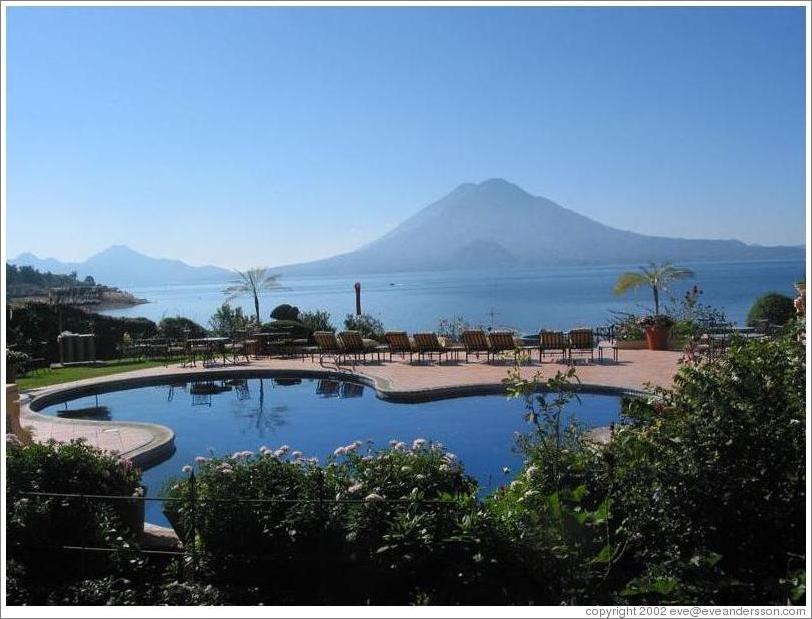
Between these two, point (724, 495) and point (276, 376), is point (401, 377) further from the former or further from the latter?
point (724, 495)

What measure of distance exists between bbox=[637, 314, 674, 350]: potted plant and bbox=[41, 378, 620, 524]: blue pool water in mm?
5915

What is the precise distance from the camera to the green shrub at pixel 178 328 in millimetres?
22169

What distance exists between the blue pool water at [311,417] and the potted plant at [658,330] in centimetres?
592

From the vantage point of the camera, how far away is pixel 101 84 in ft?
25.3

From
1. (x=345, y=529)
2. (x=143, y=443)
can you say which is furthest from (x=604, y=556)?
(x=143, y=443)

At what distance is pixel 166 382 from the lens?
15484 millimetres

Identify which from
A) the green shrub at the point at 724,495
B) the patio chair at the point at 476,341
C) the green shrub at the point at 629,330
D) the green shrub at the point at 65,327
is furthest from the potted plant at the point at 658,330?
the green shrub at the point at 724,495

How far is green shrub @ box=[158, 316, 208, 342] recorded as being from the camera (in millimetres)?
22169

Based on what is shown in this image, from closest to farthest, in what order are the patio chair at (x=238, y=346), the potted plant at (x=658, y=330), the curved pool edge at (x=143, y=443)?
1. the curved pool edge at (x=143, y=443)
2. the potted plant at (x=658, y=330)
3. the patio chair at (x=238, y=346)

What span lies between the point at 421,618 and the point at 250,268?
23350 millimetres

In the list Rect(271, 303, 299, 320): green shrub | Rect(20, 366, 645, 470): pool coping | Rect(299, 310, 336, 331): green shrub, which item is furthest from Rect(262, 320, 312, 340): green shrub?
Rect(20, 366, 645, 470): pool coping

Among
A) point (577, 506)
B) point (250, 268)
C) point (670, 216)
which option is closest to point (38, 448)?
point (577, 506)

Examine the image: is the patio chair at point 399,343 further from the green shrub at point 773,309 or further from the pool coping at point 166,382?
the green shrub at point 773,309

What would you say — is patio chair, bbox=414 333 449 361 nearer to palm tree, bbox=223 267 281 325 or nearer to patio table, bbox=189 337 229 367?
patio table, bbox=189 337 229 367
